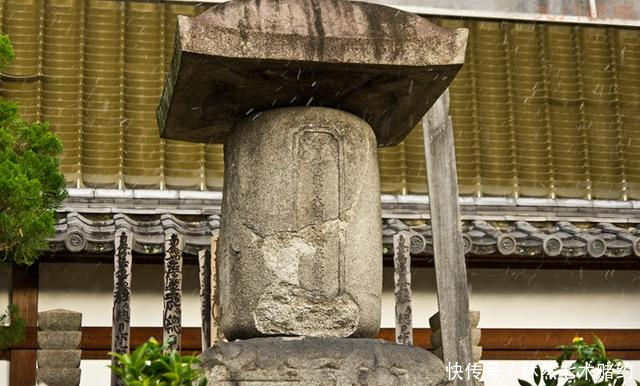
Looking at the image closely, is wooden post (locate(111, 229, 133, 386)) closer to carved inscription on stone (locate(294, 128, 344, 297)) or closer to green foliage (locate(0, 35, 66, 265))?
green foliage (locate(0, 35, 66, 265))

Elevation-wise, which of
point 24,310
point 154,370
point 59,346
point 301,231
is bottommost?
point 154,370

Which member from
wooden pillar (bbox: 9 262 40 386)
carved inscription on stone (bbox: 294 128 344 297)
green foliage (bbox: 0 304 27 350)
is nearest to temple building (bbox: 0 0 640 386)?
wooden pillar (bbox: 9 262 40 386)

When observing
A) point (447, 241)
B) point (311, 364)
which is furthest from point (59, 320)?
point (311, 364)

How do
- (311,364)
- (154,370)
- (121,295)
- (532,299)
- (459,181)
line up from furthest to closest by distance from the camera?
(459,181)
(532,299)
(121,295)
(311,364)
(154,370)

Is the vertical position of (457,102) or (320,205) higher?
(457,102)

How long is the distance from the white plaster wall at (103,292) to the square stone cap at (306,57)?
196 inches

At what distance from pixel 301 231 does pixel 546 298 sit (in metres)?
6.42

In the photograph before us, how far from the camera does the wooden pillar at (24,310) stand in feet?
32.8

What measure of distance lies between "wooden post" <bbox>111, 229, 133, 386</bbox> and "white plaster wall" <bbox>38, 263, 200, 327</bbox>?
31.6 inches

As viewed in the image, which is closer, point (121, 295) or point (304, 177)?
point (304, 177)

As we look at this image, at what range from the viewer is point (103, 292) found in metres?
10.4

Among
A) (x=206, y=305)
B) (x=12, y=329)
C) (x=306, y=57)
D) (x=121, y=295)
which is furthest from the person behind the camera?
(x=121, y=295)

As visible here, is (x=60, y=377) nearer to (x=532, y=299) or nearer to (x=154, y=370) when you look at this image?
(x=532, y=299)

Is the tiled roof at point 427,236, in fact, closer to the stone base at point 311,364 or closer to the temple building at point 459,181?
the temple building at point 459,181
